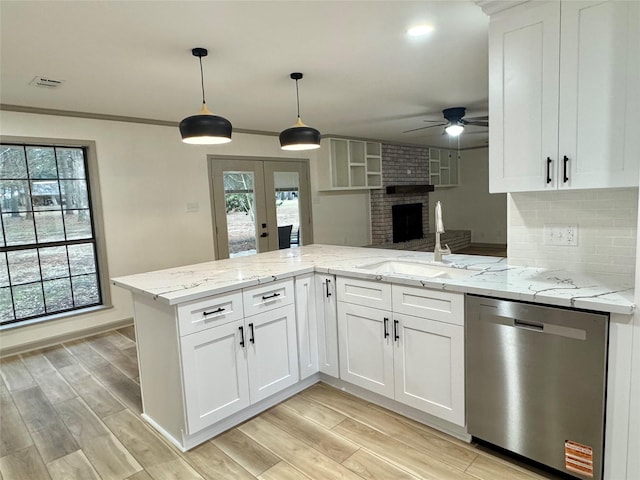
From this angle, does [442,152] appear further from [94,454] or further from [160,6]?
[94,454]

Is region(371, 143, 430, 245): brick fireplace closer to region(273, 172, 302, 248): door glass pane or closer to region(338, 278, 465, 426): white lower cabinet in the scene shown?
region(273, 172, 302, 248): door glass pane

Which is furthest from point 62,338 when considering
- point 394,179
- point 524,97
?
point 394,179

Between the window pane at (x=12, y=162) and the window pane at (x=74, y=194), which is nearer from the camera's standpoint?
the window pane at (x=12, y=162)

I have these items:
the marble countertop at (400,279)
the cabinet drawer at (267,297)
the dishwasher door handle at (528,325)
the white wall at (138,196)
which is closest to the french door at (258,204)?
the white wall at (138,196)

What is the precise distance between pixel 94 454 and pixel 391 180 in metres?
6.52

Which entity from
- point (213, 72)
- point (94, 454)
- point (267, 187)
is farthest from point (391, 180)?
point (94, 454)

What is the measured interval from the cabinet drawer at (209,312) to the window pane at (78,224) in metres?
2.92

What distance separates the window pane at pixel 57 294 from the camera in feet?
13.4

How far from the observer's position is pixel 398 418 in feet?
7.88

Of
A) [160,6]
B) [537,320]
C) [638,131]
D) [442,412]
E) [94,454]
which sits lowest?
[94,454]

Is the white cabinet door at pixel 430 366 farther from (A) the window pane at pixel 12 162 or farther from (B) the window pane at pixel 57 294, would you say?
(A) the window pane at pixel 12 162

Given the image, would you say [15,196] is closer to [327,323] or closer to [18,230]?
[18,230]

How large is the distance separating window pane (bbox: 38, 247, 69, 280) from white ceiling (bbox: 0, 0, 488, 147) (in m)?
1.45

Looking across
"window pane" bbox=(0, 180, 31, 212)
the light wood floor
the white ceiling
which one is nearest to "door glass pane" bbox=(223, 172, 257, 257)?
the white ceiling
